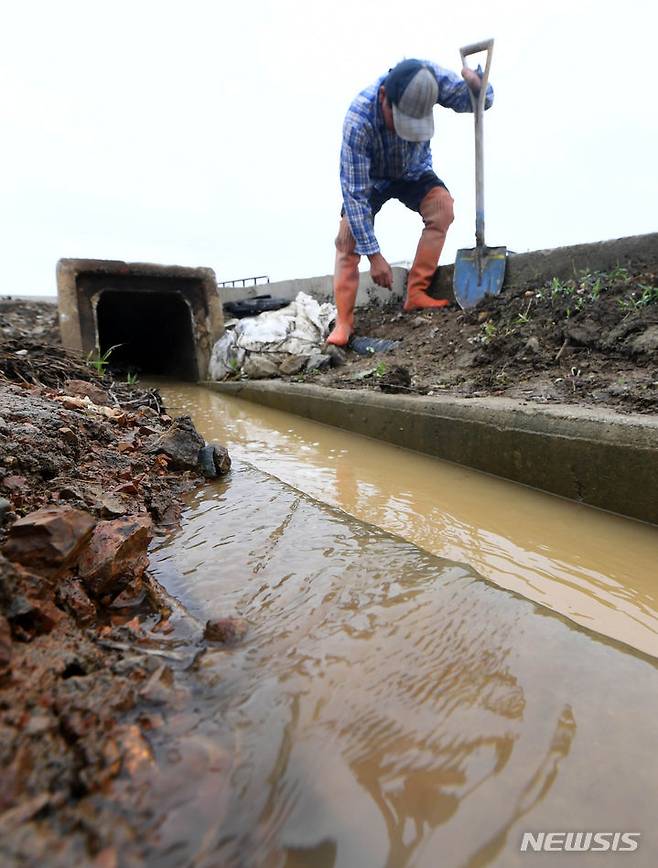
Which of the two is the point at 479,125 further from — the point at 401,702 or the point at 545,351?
the point at 401,702

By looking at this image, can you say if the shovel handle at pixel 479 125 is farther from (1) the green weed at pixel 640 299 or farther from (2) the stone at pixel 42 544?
(2) the stone at pixel 42 544

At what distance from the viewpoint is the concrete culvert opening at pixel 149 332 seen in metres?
7.48

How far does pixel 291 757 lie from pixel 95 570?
0.58 meters

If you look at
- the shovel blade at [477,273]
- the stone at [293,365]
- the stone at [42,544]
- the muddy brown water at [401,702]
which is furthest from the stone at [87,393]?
the shovel blade at [477,273]

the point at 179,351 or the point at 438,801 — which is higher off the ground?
the point at 179,351

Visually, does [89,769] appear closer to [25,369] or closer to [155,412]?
[155,412]

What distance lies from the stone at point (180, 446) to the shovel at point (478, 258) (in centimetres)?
388

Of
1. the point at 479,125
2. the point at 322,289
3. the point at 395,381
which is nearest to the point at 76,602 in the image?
the point at 395,381

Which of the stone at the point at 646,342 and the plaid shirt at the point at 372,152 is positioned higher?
the plaid shirt at the point at 372,152

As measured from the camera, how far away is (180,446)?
2.23 meters

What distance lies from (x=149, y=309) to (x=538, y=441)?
7.32 m

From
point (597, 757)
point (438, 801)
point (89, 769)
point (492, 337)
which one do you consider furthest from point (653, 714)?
point (492, 337)

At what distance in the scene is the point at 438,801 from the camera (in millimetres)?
682

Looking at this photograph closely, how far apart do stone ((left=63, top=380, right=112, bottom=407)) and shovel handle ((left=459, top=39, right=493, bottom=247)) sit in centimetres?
410
